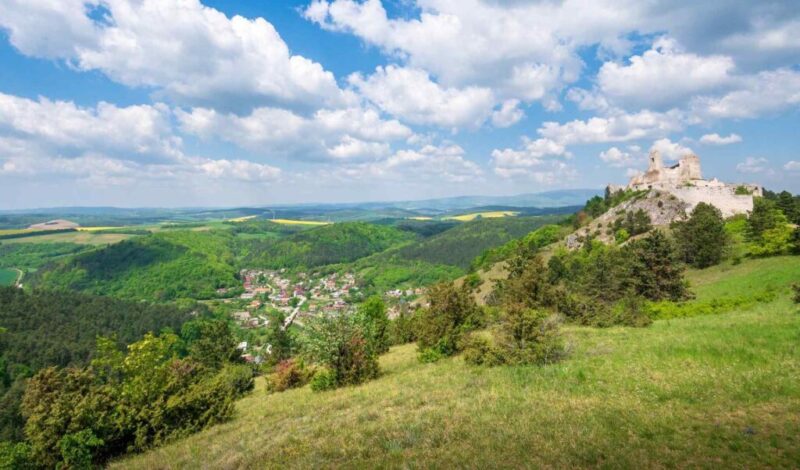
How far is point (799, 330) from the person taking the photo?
16.5m

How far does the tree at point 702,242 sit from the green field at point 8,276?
229881mm

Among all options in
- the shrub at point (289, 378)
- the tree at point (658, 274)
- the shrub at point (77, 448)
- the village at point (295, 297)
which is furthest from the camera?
the village at point (295, 297)

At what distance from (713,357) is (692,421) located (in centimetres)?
688

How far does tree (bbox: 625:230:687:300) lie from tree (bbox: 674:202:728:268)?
1211 centimetres

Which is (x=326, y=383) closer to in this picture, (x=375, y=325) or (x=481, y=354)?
(x=481, y=354)

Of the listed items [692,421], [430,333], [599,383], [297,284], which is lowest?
[297,284]

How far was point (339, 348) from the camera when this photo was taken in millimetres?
24500

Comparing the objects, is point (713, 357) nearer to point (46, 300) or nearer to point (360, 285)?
point (46, 300)

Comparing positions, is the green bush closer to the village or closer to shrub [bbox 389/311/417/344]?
shrub [bbox 389/311/417/344]

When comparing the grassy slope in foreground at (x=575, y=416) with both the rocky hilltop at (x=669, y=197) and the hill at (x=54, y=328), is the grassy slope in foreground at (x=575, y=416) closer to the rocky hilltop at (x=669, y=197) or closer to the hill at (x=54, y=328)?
the rocky hilltop at (x=669, y=197)

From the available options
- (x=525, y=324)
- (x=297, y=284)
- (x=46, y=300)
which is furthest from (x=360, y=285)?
(x=525, y=324)

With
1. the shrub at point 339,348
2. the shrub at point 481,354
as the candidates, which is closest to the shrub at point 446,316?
the shrub at point 339,348

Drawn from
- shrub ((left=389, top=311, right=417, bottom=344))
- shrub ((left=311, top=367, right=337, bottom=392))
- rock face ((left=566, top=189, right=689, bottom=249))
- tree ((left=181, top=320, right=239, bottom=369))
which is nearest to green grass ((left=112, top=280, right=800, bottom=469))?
shrub ((left=311, top=367, right=337, bottom=392))

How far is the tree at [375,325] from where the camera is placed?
30297 mm
